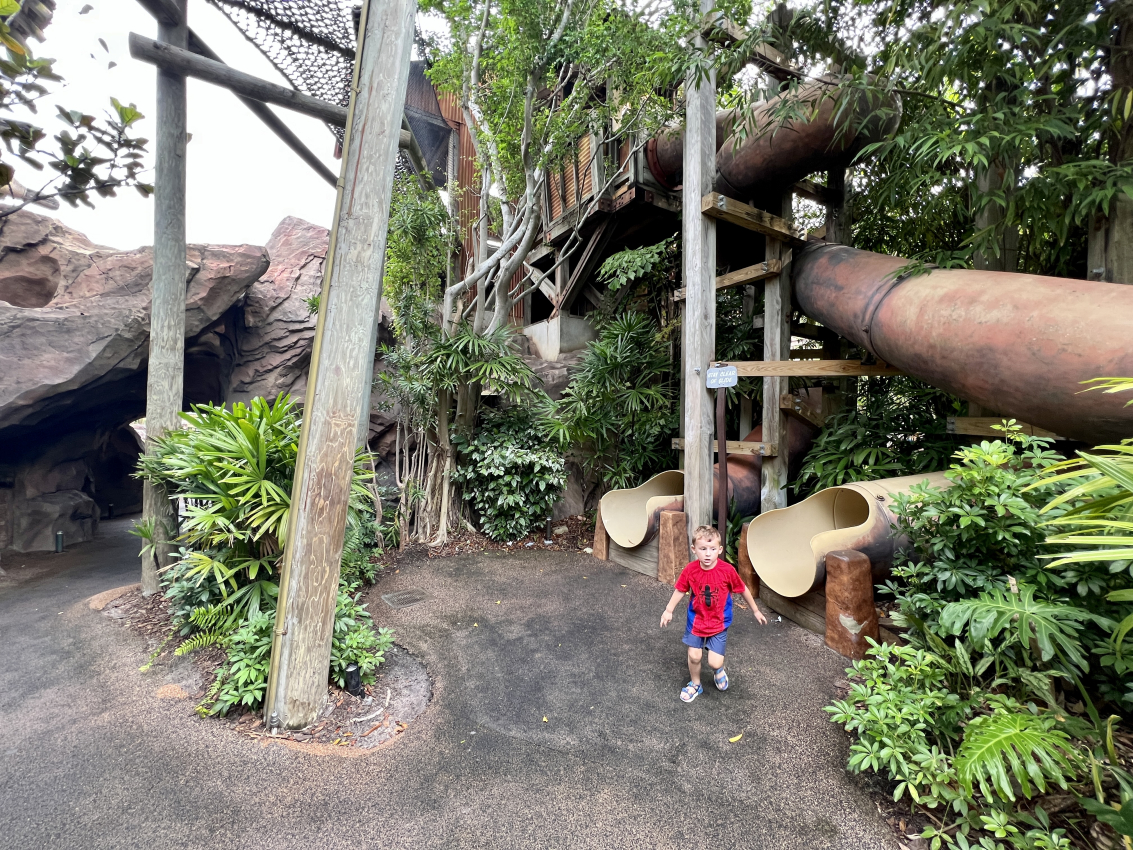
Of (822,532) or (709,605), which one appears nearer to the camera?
(709,605)

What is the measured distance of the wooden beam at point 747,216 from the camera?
3.65m

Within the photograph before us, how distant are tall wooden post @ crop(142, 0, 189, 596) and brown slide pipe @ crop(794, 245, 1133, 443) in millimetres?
4840

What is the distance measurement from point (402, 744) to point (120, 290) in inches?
231

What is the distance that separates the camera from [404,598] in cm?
354

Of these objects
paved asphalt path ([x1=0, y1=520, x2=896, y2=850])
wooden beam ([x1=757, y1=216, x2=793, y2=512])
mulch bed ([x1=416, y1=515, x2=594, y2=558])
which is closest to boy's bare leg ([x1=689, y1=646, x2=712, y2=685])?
paved asphalt path ([x1=0, y1=520, x2=896, y2=850])

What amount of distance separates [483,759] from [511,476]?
3156 mm

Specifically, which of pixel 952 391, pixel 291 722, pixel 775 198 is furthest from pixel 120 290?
pixel 952 391

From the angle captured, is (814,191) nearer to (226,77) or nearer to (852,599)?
(852,599)

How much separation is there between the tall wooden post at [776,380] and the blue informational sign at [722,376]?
59 centimetres

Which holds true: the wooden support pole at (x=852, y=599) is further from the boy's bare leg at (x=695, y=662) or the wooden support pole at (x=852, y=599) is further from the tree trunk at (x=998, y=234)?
the tree trunk at (x=998, y=234)

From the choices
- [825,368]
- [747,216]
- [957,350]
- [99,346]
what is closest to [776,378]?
[825,368]

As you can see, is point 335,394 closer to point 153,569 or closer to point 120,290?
point 153,569

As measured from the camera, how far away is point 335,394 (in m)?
2.00

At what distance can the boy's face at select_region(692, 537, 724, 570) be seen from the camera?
2.29m
